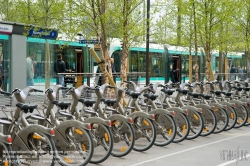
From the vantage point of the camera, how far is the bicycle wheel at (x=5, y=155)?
617 centimetres

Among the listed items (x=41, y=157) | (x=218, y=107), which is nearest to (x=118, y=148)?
(x=41, y=157)

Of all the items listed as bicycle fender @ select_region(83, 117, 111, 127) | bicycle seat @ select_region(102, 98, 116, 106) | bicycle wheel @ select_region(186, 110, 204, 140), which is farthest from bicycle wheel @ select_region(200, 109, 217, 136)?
bicycle fender @ select_region(83, 117, 111, 127)

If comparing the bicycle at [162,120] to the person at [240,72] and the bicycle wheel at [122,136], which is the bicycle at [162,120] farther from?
the person at [240,72]

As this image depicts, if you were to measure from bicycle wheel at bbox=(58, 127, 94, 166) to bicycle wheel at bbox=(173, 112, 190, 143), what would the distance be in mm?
3009

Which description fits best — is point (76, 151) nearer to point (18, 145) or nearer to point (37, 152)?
point (37, 152)

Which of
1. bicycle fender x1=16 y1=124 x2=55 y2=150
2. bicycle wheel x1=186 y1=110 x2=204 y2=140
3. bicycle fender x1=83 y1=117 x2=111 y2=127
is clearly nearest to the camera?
bicycle fender x1=16 y1=124 x2=55 y2=150

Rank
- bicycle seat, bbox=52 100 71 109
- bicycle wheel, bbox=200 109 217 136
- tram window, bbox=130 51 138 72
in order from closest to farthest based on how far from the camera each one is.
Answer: bicycle seat, bbox=52 100 71 109, bicycle wheel, bbox=200 109 217 136, tram window, bbox=130 51 138 72

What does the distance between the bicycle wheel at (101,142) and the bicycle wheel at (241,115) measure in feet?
17.2

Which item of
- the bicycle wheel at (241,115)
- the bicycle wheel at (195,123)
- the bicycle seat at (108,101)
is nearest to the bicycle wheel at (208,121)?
the bicycle wheel at (195,123)

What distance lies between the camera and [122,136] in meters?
8.30

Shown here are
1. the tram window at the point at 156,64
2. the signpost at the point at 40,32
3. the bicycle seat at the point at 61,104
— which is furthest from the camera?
the tram window at the point at 156,64

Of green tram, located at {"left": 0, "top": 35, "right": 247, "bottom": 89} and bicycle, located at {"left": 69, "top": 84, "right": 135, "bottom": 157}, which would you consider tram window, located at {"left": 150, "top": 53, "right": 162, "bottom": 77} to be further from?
bicycle, located at {"left": 69, "top": 84, "right": 135, "bottom": 157}

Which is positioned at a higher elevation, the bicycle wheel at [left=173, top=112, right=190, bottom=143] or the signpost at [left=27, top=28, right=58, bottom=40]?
the signpost at [left=27, top=28, right=58, bottom=40]

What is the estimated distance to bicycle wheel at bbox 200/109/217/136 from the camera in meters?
10.5
